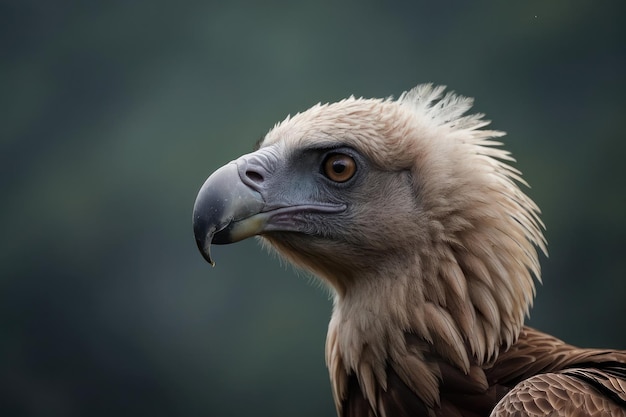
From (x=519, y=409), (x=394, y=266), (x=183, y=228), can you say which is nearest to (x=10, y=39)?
(x=183, y=228)

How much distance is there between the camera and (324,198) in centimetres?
165

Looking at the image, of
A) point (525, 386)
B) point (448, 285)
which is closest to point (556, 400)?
point (525, 386)

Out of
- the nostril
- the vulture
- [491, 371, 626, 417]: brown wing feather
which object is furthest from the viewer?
the nostril

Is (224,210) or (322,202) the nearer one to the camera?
(224,210)

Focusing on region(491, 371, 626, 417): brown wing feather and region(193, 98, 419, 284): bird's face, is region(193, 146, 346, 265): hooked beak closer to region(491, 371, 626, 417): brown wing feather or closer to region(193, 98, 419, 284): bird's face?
region(193, 98, 419, 284): bird's face

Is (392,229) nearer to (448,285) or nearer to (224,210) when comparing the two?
(448,285)

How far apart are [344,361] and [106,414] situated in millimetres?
2293

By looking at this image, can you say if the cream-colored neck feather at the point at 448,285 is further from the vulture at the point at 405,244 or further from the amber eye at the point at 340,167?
the amber eye at the point at 340,167

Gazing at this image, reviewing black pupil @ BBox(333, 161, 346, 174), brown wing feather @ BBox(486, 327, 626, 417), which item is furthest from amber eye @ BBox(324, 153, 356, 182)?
brown wing feather @ BBox(486, 327, 626, 417)

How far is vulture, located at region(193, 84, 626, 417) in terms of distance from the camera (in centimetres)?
148

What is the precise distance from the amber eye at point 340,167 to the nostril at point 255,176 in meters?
0.15

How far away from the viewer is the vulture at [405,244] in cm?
148

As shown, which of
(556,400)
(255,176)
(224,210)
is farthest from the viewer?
(255,176)

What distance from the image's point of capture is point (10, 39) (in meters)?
3.57
